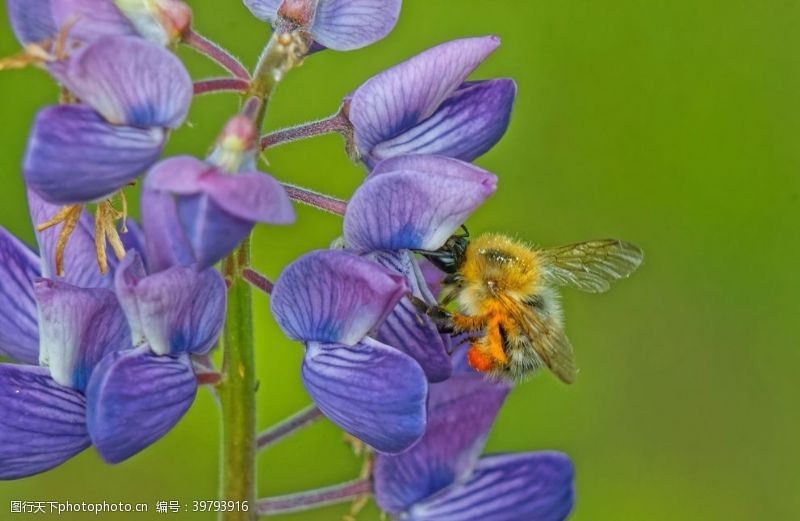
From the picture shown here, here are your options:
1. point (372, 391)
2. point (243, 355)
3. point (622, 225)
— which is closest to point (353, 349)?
point (372, 391)

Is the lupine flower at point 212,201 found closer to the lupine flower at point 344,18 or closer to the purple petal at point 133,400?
the purple petal at point 133,400

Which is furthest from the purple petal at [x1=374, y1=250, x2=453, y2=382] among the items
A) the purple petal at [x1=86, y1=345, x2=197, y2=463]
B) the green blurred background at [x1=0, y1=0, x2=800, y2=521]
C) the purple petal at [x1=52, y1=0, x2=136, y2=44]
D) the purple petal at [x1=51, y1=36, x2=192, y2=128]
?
the green blurred background at [x1=0, y1=0, x2=800, y2=521]

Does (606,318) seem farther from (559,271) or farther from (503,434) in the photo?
(559,271)

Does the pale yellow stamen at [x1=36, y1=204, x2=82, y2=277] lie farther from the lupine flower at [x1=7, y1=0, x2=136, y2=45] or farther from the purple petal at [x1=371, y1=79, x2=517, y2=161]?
the purple petal at [x1=371, y1=79, x2=517, y2=161]

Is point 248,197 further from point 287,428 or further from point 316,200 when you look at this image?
point 287,428

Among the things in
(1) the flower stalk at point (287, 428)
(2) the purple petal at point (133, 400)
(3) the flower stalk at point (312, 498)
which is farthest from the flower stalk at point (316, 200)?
(3) the flower stalk at point (312, 498)
